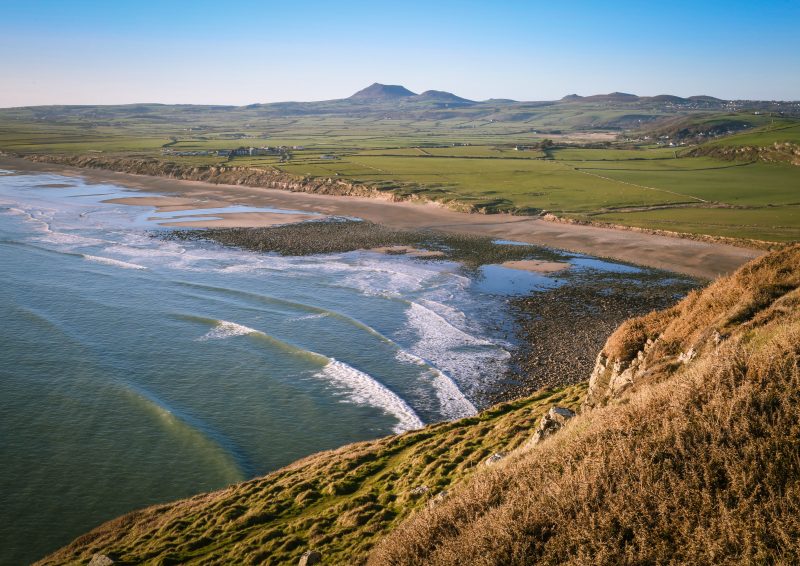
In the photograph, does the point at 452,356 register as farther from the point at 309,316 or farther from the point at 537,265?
the point at 537,265

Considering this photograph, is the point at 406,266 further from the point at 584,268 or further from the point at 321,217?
the point at 321,217

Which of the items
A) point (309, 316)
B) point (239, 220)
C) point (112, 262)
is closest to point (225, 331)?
point (309, 316)

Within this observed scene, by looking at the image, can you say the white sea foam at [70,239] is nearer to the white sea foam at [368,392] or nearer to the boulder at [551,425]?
the white sea foam at [368,392]

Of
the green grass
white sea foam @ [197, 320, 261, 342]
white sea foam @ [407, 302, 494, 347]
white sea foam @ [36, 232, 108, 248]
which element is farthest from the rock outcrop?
the green grass

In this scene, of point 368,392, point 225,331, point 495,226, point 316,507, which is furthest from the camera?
point 495,226

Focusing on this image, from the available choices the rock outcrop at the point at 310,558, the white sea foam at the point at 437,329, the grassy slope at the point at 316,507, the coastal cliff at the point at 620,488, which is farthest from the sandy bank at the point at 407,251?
the rock outcrop at the point at 310,558

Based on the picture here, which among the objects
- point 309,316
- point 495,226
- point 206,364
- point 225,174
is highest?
point 225,174

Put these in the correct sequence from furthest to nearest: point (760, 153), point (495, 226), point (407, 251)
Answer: point (760, 153)
point (495, 226)
point (407, 251)
